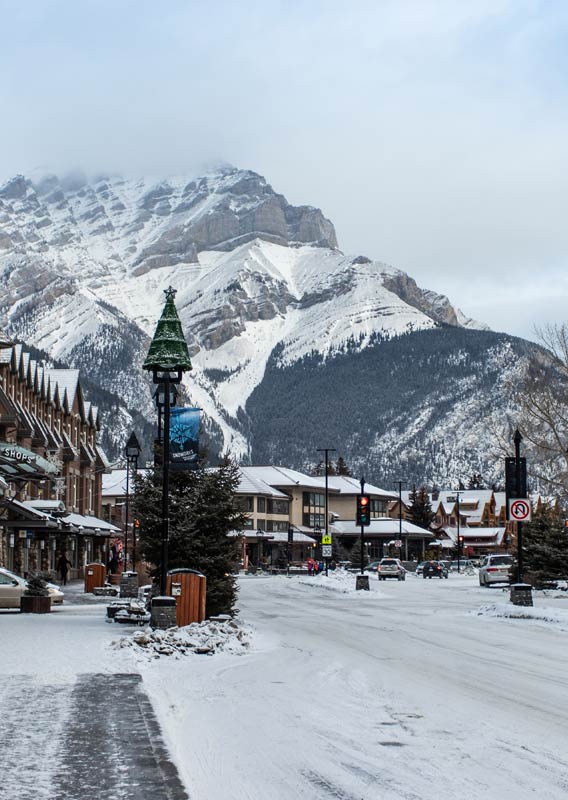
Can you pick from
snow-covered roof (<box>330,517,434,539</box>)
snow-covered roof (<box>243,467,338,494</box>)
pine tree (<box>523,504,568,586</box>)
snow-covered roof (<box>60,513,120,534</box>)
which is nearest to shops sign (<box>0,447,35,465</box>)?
snow-covered roof (<box>60,513,120,534</box>)

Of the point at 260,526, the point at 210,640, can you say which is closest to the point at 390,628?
the point at 210,640

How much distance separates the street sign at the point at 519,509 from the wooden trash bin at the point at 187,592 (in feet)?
42.2

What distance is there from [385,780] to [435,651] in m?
11.9

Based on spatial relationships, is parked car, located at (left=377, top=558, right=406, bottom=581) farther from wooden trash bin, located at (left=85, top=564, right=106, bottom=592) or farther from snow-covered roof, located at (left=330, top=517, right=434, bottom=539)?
snow-covered roof, located at (left=330, top=517, right=434, bottom=539)

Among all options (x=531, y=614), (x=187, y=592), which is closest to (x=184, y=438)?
(x=187, y=592)

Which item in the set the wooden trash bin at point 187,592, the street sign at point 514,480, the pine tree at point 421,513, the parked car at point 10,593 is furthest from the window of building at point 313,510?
the wooden trash bin at point 187,592

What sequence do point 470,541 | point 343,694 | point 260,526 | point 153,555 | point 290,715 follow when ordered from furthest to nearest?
point 470,541, point 260,526, point 153,555, point 343,694, point 290,715

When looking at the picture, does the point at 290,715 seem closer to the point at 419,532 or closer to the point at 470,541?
the point at 419,532

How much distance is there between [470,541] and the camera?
522ft

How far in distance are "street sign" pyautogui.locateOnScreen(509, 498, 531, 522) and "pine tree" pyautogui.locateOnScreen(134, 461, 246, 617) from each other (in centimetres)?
1068

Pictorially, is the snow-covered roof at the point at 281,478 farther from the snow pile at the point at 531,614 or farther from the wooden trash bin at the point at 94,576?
the snow pile at the point at 531,614

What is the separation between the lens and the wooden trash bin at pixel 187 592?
873 inches

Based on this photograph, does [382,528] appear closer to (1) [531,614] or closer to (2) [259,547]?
(2) [259,547]

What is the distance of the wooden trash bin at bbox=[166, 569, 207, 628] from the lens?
72.7ft
